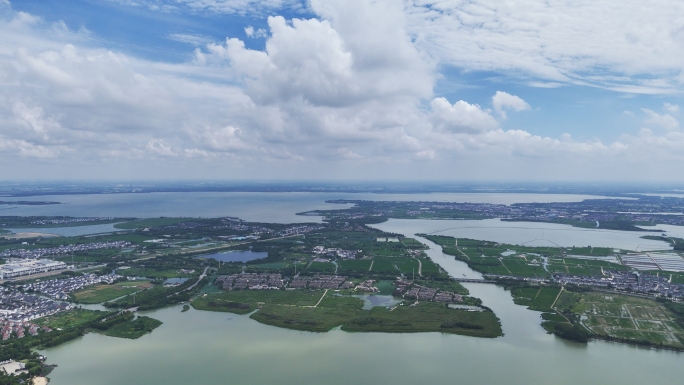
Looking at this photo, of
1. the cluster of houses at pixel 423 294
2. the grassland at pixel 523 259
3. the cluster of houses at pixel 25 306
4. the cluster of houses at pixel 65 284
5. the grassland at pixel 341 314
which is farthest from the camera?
the grassland at pixel 523 259

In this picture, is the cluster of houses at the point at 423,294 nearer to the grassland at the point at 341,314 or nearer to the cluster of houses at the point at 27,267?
the grassland at the point at 341,314

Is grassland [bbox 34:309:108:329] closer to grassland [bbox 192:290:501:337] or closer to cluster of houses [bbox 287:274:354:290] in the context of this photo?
grassland [bbox 192:290:501:337]

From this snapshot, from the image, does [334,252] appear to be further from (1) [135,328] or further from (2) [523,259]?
(1) [135,328]

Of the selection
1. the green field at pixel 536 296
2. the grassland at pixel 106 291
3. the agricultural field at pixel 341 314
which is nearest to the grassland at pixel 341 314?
the agricultural field at pixel 341 314

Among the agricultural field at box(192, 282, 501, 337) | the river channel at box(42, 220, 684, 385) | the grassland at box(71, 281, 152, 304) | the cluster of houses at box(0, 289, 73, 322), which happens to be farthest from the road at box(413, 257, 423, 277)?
the cluster of houses at box(0, 289, 73, 322)

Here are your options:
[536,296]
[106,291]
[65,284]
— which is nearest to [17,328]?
[106,291]
